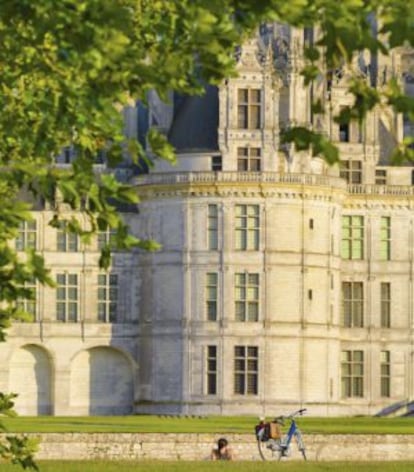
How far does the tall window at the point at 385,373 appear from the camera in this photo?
72.4 metres

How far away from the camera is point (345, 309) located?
73.6m

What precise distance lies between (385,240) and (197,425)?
19158 mm

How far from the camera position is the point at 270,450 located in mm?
47438

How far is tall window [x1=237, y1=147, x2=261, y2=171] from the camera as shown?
69.5 meters

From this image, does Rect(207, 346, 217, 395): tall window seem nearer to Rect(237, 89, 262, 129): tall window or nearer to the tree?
Rect(237, 89, 262, 129): tall window

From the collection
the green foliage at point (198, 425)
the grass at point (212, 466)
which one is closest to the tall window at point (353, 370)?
the green foliage at point (198, 425)

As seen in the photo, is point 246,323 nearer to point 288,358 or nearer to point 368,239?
point 288,358

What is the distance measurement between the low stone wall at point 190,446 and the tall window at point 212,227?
2153 cm

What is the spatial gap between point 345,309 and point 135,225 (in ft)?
25.2

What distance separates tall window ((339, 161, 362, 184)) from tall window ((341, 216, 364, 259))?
1.38 m

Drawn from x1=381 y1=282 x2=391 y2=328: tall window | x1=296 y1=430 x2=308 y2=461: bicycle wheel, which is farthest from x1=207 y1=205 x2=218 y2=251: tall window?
x1=296 y1=430 x2=308 y2=461: bicycle wheel

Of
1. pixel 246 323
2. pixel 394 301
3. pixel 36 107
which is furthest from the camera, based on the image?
pixel 394 301

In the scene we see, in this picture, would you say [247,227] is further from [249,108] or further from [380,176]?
[380,176]

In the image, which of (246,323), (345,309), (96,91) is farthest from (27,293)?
(345,309)
